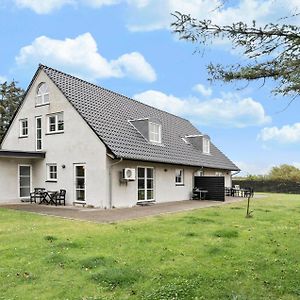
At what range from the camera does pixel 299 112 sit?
6.30 metres

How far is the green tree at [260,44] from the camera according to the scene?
16.4 ft

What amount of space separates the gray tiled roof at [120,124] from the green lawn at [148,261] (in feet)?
24.0

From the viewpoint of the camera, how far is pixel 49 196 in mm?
19141

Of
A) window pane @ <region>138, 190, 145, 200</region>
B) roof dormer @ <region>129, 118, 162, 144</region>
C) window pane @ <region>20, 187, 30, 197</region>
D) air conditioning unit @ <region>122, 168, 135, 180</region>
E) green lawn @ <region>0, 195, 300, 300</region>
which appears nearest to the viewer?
green lawn @ <region>0, 195, 300, 300</region>

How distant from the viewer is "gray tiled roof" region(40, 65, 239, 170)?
1847 cm

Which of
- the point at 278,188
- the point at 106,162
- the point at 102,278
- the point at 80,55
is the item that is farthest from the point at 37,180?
the point at 278,188

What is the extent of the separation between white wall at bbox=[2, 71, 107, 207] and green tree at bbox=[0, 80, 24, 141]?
23497mm

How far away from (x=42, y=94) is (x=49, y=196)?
612 centimetres

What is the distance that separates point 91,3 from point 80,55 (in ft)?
27.5

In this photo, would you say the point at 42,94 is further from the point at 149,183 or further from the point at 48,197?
the point at 149,183

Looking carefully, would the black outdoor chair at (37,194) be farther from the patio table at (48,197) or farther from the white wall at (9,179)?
the white wall at (9,179)

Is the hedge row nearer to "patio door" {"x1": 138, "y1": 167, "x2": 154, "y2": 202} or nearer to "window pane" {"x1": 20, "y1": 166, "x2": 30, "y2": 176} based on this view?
"patio door" {"x1": 138, "y1": 167, "x2": 154, "y2": 202}

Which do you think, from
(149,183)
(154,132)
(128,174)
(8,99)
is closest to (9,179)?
(128,174)

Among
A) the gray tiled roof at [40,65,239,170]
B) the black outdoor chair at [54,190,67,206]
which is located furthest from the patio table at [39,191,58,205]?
the gray tiled roof at [40,65,239,170]
